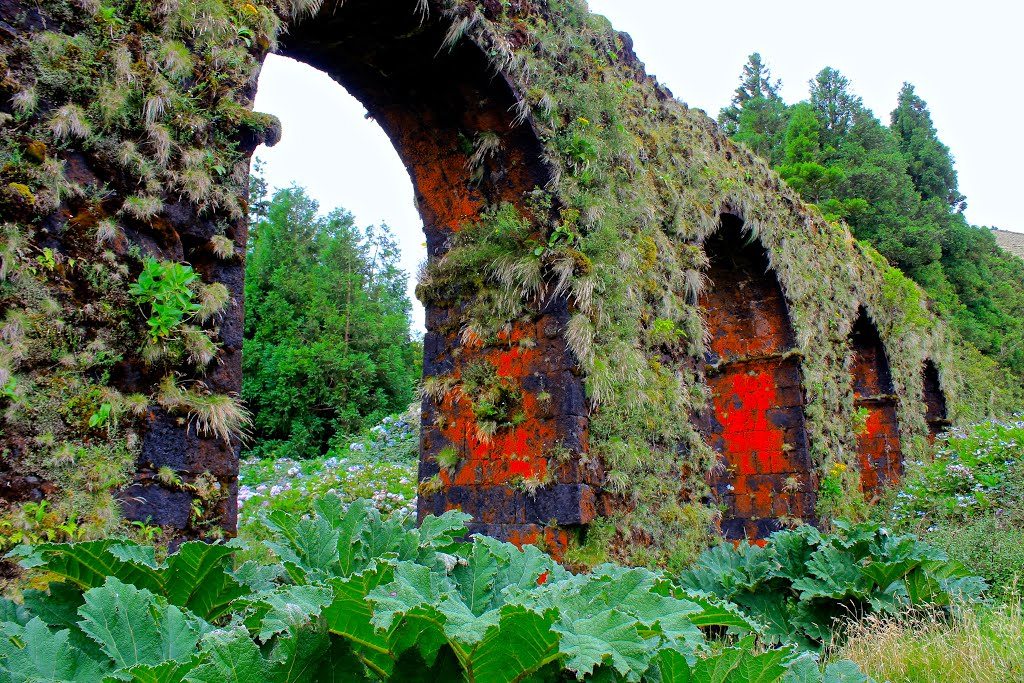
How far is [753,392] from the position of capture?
26.6ft

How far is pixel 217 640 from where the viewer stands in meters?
1.06

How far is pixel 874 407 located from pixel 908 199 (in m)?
9.58

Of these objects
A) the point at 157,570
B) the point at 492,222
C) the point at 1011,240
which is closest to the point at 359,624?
the point at 157,570

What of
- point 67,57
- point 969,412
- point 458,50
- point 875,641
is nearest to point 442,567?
point 67,57

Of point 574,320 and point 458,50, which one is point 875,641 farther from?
point 458,50

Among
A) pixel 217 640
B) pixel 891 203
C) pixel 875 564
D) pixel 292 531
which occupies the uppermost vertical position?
pixel 891 203

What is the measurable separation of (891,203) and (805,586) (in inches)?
656

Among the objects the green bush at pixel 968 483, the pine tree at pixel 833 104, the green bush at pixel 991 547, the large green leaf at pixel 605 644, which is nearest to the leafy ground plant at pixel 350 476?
the green bush at pixel 991 547

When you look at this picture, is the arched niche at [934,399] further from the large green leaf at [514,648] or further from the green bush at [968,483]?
the large green leaf at [514,648]

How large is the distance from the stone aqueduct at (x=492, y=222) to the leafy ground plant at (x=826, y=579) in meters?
0.67

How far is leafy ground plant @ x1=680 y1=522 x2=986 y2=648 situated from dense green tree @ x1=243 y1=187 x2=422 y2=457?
29.4 ft

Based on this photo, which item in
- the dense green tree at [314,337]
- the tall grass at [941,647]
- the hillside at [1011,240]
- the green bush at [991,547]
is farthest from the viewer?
the hillside at [1011,240]

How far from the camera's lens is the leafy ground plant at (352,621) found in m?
1.12

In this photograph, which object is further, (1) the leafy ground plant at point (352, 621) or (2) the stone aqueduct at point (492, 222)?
(2) the stone aqueduct at point (492, 222)
